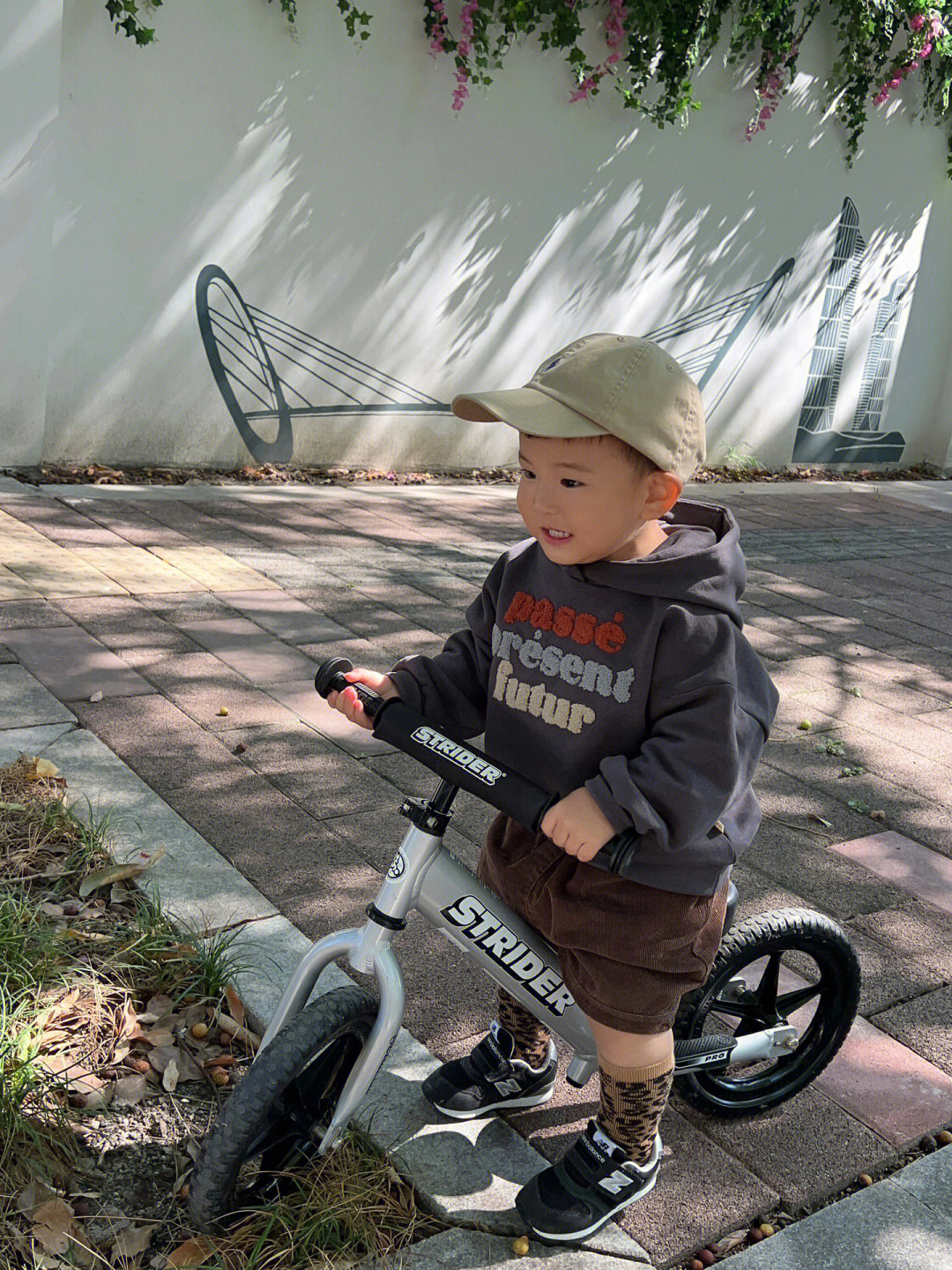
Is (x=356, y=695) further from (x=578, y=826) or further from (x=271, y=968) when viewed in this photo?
(x=271, y=968)

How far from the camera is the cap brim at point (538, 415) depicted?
1.84 m

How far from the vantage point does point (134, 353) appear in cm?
700

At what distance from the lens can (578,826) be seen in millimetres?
1787

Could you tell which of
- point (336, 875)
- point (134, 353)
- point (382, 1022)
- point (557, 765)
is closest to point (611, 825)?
point (557, 765)

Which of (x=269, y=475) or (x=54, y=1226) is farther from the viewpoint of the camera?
(x=269, y=475)

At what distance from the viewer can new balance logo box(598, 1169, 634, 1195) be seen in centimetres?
211

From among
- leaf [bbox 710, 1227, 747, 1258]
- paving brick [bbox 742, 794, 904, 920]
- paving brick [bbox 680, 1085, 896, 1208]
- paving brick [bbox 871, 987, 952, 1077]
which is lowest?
leaf [bbox 710, 1227, 747, 1258]

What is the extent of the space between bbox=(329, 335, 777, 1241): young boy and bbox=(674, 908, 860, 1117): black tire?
Result: 234 mm

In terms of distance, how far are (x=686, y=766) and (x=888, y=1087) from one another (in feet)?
4.02

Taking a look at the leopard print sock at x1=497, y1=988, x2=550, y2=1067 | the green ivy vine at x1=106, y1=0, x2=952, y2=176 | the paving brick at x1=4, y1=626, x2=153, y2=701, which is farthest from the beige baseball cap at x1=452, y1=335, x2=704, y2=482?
the green ivy vine at x1=106, y1=0, x2=952, y2=176

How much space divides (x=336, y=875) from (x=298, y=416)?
5163 mm

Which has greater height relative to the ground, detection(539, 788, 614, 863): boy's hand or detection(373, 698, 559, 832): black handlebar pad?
detection(373, 698, 559, 832): black handlebar pad

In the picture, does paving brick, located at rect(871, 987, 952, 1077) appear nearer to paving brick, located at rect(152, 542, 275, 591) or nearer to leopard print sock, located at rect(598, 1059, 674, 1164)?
leopard print sock, located at rect(598, 1059, 674, 1164)

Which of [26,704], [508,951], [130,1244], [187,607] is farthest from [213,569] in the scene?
[130,1244]
